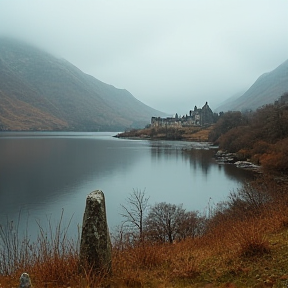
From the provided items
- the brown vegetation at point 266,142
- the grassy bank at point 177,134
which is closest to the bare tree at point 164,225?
the brown vegetation at point 266,142

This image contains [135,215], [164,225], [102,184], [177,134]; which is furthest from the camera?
[177,134]

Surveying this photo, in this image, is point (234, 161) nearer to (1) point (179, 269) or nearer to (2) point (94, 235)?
(1) point (179, 269)

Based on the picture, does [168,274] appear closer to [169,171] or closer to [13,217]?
[13,217]

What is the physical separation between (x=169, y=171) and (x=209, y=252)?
39.8m

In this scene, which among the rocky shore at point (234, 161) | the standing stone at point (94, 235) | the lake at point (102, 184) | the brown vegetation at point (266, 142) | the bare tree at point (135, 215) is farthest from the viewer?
the rocky shore at point (234, 161)

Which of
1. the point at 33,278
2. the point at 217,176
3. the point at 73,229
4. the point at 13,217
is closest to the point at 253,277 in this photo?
the point at 33,278

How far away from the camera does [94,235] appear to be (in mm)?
4996

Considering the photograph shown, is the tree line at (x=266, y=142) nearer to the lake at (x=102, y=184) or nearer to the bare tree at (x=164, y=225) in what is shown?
the lake at (x=102, y=184)

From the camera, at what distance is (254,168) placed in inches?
1693

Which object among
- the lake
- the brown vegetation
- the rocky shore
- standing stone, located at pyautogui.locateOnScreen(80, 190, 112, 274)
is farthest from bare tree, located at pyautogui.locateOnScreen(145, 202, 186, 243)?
the rocky shore

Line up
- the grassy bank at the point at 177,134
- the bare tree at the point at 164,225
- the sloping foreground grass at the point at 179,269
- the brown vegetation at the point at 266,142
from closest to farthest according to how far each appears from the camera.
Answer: the sloping foreground grass at the point at 179,269 → the bare tree at the point at 164,225 → the brown vegetation at the point at 266,142 → the grassy bank at the point at 177,134

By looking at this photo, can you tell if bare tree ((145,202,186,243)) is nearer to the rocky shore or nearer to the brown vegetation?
the brown vegetation

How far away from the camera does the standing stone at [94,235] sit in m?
4.98

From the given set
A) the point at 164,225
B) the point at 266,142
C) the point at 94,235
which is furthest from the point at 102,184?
the point at 94,235
